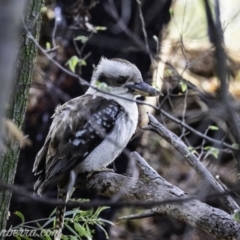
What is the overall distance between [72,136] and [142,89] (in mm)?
510

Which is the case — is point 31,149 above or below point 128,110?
below

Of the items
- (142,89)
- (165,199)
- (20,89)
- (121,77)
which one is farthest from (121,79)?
(165,199)

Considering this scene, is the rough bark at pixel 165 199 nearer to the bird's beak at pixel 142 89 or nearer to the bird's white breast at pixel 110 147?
the bird's white breast at pixel 110 147

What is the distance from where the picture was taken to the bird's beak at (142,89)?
13.5 ft

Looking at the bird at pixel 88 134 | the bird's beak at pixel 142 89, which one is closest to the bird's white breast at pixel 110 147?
the bird at pixel 88 134

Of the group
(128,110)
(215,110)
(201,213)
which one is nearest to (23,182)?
(128,110)

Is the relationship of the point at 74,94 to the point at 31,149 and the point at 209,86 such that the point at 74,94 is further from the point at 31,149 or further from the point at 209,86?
the point at 209,86

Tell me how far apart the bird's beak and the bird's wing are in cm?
16

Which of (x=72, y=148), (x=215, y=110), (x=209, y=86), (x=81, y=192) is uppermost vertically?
(x=215, y=110)

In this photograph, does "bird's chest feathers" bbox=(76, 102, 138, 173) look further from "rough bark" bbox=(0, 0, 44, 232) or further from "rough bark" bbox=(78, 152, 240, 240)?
"rough bark" bbox=(0, 0, 44, 232)

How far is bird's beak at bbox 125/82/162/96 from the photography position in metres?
4.12

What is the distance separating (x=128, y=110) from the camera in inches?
167

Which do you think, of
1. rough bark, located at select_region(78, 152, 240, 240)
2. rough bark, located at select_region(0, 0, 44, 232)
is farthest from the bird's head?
rough bark, located at select_region(0, 0, 44, 232)

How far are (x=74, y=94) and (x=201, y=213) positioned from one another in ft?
10.2
